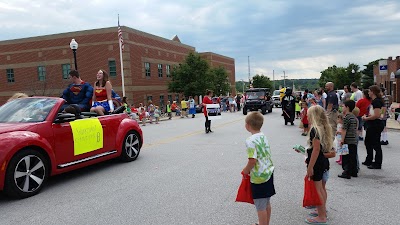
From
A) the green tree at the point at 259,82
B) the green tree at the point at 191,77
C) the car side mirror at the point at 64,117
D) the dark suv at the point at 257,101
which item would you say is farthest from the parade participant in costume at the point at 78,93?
the green tree at the point at 259,82

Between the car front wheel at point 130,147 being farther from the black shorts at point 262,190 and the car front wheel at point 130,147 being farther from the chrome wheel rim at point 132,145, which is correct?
the black shorts at point 262,190

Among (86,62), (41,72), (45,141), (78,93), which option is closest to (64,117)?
(45,141)

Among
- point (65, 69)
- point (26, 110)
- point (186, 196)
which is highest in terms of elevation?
point (65, 69)

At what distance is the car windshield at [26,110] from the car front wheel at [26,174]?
0.78 metres

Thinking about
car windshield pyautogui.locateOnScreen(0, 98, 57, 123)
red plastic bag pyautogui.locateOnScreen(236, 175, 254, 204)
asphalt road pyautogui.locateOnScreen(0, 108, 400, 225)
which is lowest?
asphalt road pyautogui.locateOnScreen(0, 108, 400, 225)

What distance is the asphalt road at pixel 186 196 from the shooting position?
176 inches

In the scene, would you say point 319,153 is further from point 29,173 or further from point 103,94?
point 103,94

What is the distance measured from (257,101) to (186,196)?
21.7 m

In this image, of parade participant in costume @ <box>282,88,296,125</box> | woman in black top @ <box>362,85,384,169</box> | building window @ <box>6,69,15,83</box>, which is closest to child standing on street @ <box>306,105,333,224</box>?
woman in black top @ <box>362,85,384,169</box>

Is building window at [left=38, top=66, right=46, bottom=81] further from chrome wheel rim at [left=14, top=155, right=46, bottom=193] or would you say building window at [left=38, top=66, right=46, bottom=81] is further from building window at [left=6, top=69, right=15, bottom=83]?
chrome wheel rim at [left=14, top=155, right=46, bottom=193]

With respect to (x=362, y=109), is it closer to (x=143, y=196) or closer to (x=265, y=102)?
(x=143, y=196)

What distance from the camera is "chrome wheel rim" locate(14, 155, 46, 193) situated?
5398 mm

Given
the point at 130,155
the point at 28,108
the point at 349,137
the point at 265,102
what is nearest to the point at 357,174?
the point at 349,137

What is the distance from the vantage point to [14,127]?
5613 mm
